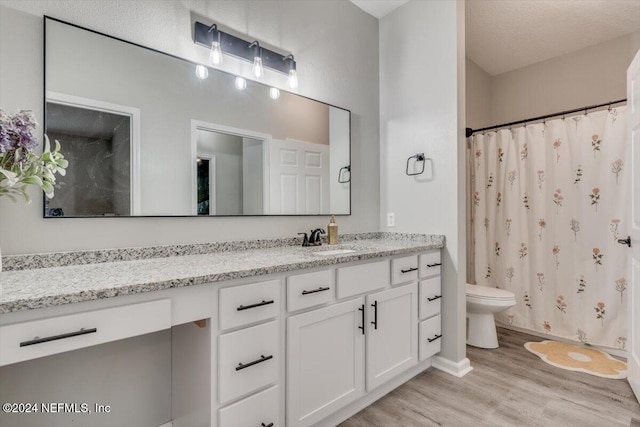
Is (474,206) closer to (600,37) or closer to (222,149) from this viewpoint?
(600,37)

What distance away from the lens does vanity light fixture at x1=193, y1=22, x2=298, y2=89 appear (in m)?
1.73

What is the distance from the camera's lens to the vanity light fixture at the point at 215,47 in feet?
5.68

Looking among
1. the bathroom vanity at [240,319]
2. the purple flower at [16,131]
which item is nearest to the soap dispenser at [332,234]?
the bathroom vanity at [240,319]

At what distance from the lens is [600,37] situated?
3014 mm

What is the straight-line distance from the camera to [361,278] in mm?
1701

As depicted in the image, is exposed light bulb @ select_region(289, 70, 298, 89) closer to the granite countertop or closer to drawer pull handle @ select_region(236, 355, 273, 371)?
the granite countertop

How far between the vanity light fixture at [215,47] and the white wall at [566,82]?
10.8 feet

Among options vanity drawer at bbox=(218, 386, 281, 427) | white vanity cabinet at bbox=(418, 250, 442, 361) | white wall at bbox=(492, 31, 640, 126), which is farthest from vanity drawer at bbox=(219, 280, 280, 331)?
white wall at bbox=(492, 31, 640, 126)

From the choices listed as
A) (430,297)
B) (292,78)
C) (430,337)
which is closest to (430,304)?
(430,297)

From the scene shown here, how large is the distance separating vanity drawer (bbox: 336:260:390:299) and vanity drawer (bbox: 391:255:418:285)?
0.21 ft

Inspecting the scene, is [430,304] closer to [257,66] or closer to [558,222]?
[558,222]

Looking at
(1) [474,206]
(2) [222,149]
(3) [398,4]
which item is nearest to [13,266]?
(2) [222,149]

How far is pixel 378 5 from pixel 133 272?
2536mm

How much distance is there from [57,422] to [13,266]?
2.16 ft
